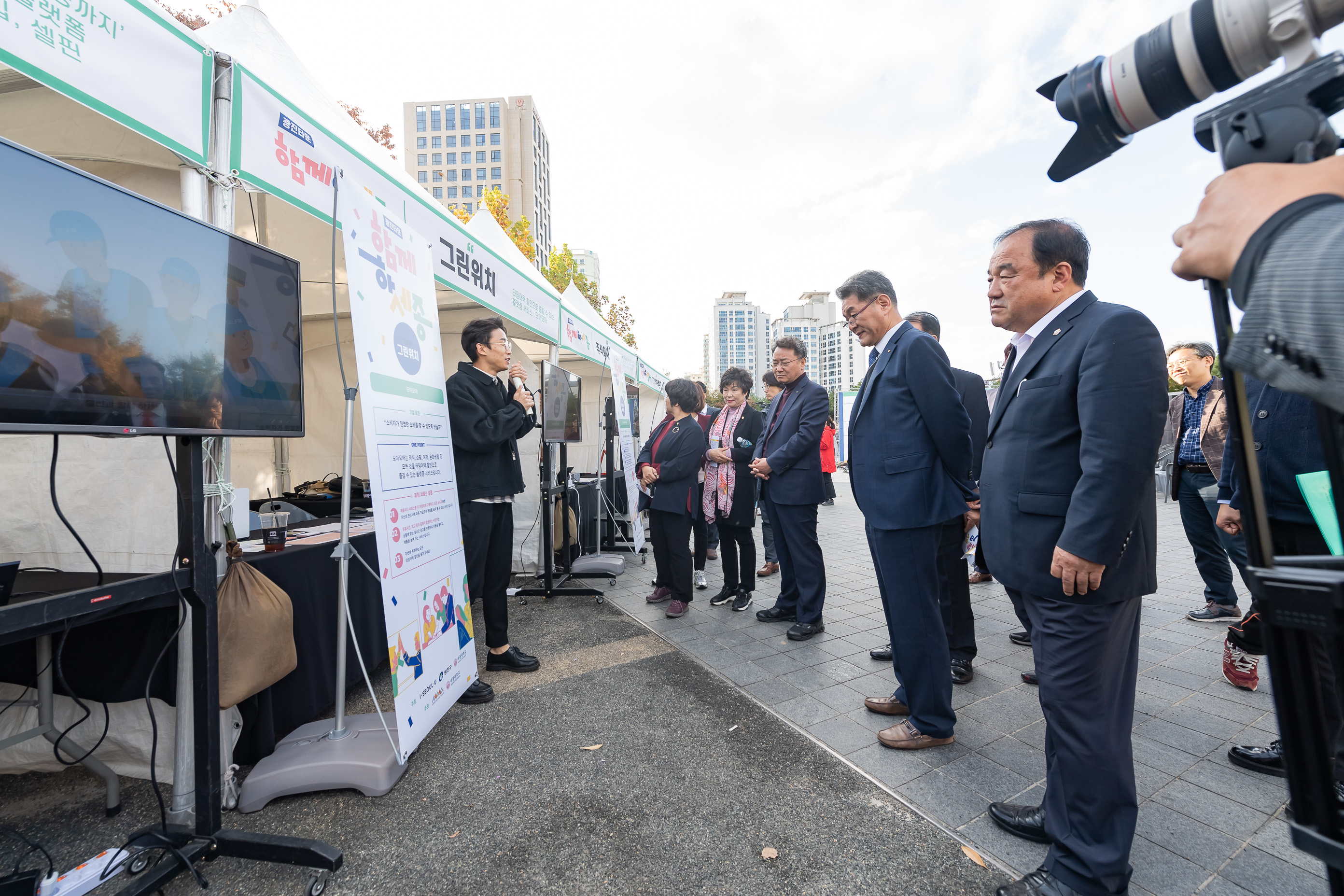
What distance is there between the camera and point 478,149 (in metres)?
77.9

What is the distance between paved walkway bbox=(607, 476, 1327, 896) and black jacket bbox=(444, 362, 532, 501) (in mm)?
1626

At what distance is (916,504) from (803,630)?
5.54ft

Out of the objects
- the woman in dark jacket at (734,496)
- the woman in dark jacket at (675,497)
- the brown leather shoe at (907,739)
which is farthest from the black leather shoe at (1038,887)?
the woman in dark jacket at (734,496)

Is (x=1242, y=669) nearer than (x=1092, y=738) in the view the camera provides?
No

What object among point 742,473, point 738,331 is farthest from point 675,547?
point 738,331

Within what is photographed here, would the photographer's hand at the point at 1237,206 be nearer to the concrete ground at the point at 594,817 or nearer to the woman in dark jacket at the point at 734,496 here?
the concrete ground at the point at 594,817

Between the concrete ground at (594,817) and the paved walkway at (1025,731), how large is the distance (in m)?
0.21

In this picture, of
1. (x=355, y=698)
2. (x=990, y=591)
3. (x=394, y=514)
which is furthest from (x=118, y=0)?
(x=990, y=591)

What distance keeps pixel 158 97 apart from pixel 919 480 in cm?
298

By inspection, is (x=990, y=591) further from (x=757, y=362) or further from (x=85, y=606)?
(x=757, y=362)

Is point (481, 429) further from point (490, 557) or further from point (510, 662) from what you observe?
point (510, 662)

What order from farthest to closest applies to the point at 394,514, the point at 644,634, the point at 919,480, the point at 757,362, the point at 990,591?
the point at 757,362 → the point at 990,591 → the point at 644,634 → the point at 919,480 → the point at 394,514

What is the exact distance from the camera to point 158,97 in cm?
181

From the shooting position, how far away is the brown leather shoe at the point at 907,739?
90.9 inches
